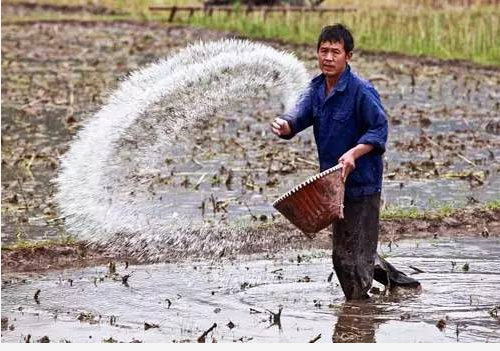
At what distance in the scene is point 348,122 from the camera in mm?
5926

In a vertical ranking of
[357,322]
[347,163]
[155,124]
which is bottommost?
[357,322]

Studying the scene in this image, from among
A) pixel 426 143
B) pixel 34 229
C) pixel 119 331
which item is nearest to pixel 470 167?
pixel 426 143

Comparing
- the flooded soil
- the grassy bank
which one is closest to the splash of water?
the flooded soil

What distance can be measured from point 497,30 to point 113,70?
546 centimetres

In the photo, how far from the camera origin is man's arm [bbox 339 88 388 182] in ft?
18.8

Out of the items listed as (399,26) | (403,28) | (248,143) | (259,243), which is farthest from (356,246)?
(399,26)

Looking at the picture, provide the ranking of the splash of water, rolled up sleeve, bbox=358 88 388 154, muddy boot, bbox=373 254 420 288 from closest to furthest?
rolled up sleeve, bbox=358 88 388 154
muddy boot, bbox=373 254 420 288
the splash of water

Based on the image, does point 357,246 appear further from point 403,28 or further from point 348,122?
point 403,28

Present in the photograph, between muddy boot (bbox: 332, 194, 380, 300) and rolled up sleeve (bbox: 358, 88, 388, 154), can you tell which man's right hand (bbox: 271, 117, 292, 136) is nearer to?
rolled up sleeve (bbox: 358, 88, 388, 154)

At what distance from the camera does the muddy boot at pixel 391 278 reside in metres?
6.30

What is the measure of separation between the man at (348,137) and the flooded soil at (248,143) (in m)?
2.22

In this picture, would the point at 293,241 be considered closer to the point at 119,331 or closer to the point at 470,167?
the point at 119,331

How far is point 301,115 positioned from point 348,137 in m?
0.24

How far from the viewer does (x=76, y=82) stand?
1705cm
